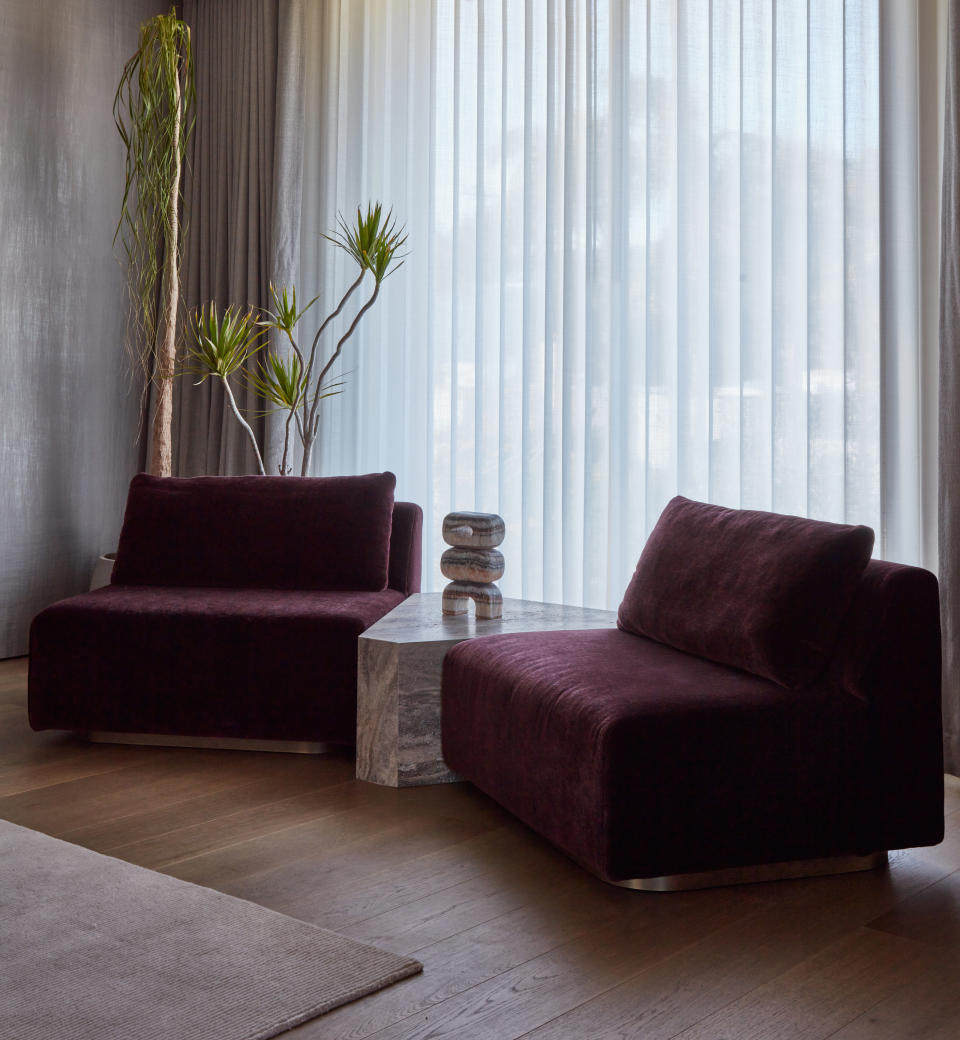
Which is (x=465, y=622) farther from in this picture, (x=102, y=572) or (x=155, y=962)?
(x=102, y=572)

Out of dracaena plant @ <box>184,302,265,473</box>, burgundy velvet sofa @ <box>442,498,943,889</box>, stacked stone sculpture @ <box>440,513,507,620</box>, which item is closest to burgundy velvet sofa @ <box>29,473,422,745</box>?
stacked stone sculpture @ <box>440,513,507,620</box>

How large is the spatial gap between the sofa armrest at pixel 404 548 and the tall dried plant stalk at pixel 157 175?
1268 mm

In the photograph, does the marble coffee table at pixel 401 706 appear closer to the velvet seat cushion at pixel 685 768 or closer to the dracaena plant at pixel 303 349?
the velvet seat cushion at pixel 685 768

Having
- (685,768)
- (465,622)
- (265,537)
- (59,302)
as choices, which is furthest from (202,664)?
(59,302)

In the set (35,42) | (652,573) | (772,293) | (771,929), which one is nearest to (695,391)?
(772,293)

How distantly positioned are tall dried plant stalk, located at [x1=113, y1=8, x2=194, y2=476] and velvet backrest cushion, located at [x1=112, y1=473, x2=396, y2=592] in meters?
0.94

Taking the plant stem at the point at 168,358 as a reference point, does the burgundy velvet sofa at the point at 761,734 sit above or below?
below

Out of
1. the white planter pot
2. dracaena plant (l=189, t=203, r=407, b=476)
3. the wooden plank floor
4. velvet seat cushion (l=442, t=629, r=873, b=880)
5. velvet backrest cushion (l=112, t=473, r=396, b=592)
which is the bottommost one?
the wooden plank floor

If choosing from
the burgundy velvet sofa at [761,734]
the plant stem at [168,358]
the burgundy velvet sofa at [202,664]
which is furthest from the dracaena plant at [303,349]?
the burgundy velvet sofa at [761,734]

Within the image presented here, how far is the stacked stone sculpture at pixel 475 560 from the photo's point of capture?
2938 millimetres

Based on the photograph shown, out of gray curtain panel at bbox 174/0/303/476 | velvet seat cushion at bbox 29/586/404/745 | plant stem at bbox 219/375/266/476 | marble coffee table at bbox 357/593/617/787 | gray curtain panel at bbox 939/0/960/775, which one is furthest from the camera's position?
gray curtain panel at bbox 174/0/303/476

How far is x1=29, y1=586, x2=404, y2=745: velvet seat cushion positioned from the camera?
2.91m

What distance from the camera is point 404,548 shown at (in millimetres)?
3568

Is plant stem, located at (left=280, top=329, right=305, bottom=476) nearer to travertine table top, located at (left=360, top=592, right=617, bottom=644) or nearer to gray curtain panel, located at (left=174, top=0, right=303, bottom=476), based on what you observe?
gray curtain panel, located at (left=174, top=0, right=303, bottom=476)
